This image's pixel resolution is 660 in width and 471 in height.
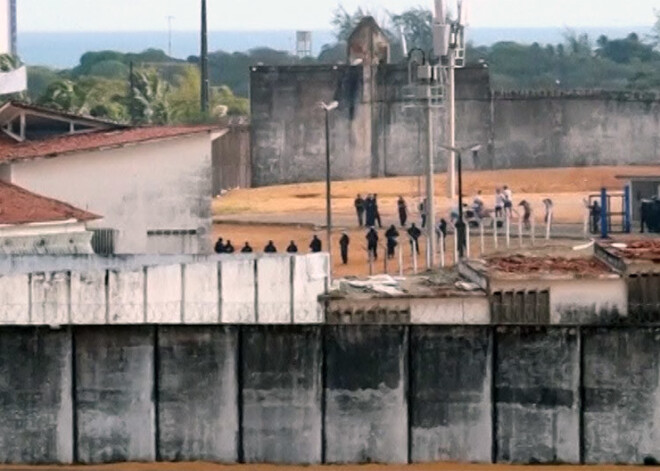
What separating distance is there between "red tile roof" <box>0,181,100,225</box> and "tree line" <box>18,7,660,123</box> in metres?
57.0

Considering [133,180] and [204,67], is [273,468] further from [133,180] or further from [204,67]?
[204,67]

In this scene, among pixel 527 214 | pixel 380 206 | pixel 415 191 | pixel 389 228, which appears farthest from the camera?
pixel 415 191

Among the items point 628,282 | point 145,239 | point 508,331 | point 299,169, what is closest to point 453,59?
point 299,169

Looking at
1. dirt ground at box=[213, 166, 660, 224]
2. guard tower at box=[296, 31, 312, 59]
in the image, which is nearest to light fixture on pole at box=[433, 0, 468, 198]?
dirt ground at box=[213, 166, 660, 224]

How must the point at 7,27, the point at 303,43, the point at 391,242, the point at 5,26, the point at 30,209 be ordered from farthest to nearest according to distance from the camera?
the point at 303,43
the point at 7,27
the point at 5,26
the point at 391,242
the point at 30,209

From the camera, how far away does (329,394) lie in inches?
1323

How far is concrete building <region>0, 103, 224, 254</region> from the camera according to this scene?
53469 mm

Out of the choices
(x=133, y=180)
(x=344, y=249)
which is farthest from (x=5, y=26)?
(x=133, y=180)

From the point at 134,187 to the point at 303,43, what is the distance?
108687mm

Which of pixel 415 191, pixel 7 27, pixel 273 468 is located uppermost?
pixel 7 27

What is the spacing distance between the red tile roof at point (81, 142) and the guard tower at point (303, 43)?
100 m

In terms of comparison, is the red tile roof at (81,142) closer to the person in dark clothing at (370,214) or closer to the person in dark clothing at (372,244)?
the person in dark clothing at (372,244)

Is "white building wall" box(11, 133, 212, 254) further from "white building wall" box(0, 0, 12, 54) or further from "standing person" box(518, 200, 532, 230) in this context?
"white building wall" box(0, 0, 12, 54)

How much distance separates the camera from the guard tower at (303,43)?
157625 millimetres
